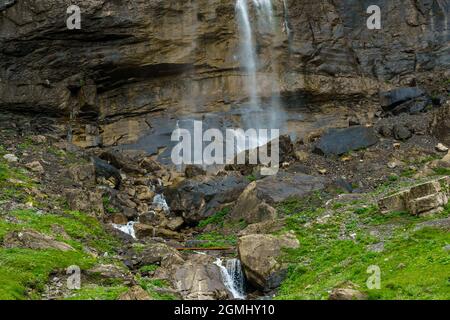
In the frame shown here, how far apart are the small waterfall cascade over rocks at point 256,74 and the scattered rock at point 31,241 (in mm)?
27380

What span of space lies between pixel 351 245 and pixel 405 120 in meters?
25.4

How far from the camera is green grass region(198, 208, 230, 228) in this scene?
3588 centimetres

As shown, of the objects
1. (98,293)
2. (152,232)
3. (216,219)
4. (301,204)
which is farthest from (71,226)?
(301,204)

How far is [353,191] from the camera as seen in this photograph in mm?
37594

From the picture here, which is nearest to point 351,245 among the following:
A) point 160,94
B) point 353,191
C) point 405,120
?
point 353,191

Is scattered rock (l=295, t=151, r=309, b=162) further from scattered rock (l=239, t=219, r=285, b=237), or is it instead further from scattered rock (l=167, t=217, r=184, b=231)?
scattered rock (l=239, t=219, r=285, b=237)

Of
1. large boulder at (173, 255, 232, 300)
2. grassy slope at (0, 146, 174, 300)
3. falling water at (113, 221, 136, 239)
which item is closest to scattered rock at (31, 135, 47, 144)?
grassy slope at (0, 146, 174, 300)

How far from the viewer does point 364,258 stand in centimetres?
2383

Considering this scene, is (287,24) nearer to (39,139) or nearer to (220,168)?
(220,168)

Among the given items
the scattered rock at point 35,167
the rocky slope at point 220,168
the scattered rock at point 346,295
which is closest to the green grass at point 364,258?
the rocky slope at point 220,168

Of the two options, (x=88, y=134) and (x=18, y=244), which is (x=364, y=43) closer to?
(x=88, y=134)

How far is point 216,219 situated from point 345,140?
14385 mm
